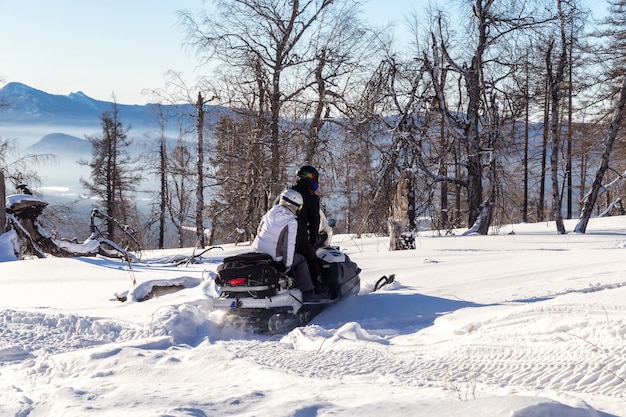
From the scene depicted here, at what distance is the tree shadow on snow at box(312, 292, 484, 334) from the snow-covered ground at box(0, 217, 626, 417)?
0.08 feet

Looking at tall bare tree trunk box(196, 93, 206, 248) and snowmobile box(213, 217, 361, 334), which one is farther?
tall bare tree trunk box(196, 93, 206, 248)

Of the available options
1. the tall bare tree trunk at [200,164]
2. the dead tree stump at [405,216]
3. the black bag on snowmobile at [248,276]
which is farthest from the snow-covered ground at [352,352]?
the tall bare tree trunk at [200,164]

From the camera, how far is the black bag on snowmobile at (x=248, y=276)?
6.40 m

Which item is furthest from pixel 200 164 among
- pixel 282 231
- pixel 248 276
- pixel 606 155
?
pixel 248 276

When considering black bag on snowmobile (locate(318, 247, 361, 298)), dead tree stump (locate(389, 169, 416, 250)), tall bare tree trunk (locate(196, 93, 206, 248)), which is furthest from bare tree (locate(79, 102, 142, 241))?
black bag on snowmobile (locate(318, 247, 361, 298))

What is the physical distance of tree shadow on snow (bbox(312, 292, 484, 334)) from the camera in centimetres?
628

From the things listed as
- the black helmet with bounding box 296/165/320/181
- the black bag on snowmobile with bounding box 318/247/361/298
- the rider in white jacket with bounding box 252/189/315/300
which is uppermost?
the black helmet with bounding box 296/165/320/181

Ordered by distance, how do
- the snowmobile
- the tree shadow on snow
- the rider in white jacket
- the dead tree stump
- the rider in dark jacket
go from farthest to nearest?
1. the dead tree stump
2. the rider in dark jacket
3. the rider in white jacket
4. the snowmobile
5. the tree shadow on snow

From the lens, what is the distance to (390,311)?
6816mm

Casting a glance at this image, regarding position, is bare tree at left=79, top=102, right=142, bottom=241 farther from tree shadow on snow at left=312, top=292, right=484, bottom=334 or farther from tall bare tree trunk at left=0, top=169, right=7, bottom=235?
tree shadow on snow at left=312, top=292, right=484, bottom=334

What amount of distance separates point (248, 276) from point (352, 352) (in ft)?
6.82

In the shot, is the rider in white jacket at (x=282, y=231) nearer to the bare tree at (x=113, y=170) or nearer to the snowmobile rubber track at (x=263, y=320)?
the snowmobile rubber track at (x=263, y=320)

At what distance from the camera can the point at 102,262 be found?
1143 centimetres

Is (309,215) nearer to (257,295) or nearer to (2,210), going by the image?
(257,295)
